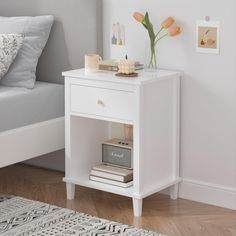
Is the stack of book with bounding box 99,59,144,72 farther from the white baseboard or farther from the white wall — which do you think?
the white baseboard

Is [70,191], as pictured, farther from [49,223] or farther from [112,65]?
[112,65]

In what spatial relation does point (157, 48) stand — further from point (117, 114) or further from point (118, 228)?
point (118, 228)

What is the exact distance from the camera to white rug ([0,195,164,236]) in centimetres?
327

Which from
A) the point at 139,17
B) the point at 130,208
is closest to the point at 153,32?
the point at 139,17

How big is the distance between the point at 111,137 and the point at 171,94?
0.51 metres

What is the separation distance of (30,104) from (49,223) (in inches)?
28.6

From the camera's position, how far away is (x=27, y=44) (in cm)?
395

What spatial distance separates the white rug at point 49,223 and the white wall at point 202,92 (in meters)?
0.57

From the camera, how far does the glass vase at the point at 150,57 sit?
3.66 meters

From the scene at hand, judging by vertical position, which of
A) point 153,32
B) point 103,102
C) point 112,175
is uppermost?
point 153,32

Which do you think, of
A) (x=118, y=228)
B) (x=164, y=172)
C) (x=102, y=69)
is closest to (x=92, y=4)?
(x=102, y=69)

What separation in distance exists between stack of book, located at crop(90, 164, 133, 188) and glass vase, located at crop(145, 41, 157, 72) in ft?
1.85

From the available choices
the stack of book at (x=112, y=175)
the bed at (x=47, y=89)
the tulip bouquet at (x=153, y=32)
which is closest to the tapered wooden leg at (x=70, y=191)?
the stack of book at (x=112, y=175)

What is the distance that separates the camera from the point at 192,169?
372 centimetres
